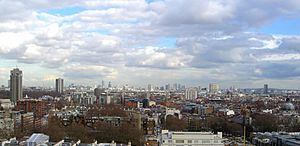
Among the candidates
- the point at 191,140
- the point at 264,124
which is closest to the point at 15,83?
the point at 264,124

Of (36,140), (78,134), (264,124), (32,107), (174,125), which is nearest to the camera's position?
(36,140)

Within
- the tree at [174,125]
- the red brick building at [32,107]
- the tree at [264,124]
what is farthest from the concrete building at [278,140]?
the red brick building at [32,107]

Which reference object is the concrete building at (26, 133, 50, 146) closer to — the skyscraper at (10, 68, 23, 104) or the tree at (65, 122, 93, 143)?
the tree at (65, 122, 93, 143)

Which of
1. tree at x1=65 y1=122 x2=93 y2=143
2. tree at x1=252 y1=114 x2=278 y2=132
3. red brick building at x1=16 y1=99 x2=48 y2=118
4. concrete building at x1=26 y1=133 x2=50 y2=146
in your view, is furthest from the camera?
red brick building at x1=16 y1=99 x2=48 y2=118

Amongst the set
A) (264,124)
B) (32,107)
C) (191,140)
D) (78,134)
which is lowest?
(264,124)

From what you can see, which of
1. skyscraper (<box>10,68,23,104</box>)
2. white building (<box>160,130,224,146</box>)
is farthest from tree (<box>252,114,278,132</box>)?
skyscraper (<box>10,68,23,104</box>)

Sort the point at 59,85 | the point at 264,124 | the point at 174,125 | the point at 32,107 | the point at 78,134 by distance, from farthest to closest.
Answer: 1. the point at 59,85
2. the point at 32,107
3. the point at 264,124
4. the point at 174,125
5. the point at 78,134

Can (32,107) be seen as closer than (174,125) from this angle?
No

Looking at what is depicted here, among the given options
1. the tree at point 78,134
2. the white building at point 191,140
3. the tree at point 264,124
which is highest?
the white building at point 191,140

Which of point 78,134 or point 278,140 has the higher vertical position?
point 78,134

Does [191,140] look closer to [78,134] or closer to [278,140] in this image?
[278,140]

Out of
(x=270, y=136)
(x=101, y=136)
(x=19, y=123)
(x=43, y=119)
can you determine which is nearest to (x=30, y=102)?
(x=43, y=119)

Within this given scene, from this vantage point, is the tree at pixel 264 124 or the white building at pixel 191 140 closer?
the white building at pixel 191 140

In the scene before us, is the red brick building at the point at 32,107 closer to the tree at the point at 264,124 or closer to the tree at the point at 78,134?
the tree at the point at 78,134
